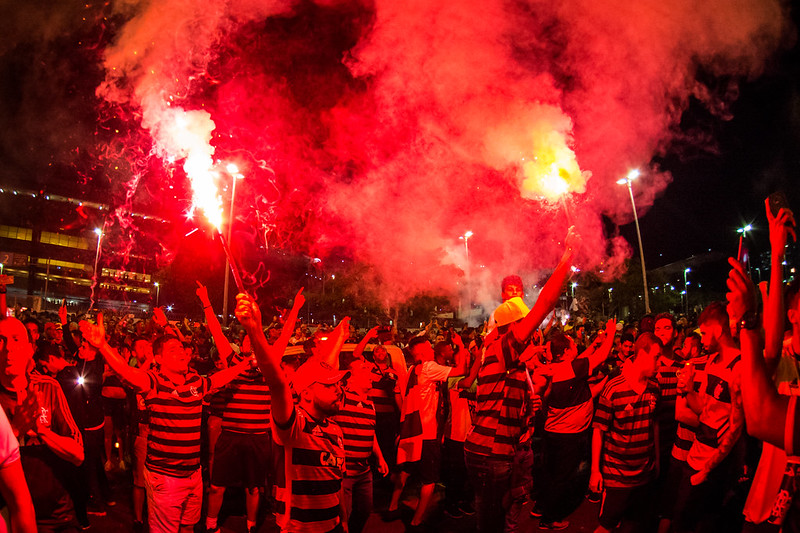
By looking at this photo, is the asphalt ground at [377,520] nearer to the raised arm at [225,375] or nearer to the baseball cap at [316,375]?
the raised arm at [225,375]

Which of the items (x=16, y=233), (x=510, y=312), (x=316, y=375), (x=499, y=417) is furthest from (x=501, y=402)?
(x=16, y=233)

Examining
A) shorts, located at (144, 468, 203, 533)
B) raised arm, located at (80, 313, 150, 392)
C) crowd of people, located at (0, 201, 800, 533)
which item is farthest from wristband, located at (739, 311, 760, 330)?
raised arm, located at (80, 313, 150, 392)

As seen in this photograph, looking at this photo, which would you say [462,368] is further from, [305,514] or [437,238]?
[437,238]

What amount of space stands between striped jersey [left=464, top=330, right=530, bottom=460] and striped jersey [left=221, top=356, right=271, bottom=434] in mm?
2942

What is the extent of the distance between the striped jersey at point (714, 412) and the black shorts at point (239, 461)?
446cm

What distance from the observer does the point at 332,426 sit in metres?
3.93

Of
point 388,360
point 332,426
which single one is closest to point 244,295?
point 332,426

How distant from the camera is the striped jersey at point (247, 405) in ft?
20.2

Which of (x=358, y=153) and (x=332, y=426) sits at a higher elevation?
(x=358, y=153)

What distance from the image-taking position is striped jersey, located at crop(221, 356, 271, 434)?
20.2 feet

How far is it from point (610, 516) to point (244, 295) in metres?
3.90

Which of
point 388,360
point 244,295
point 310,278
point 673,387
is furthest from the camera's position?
point 310,278

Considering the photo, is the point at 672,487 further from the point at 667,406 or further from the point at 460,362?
the point at 460,362

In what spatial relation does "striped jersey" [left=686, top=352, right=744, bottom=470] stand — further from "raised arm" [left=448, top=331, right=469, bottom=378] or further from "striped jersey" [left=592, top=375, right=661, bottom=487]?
"raised arm" [left=448, top=331, right=469, bottom=378]
